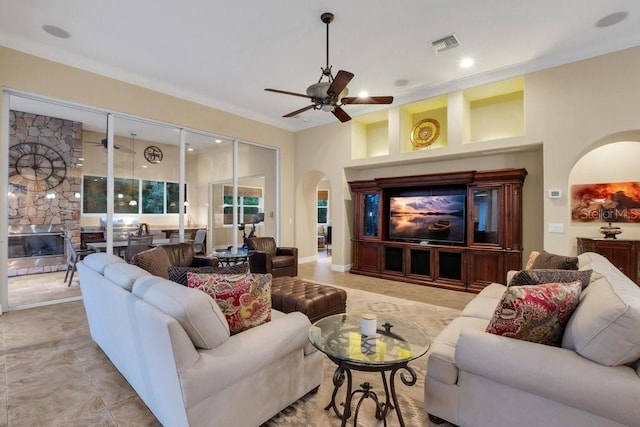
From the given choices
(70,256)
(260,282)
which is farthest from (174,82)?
(260,282)

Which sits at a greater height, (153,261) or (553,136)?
(553,136)

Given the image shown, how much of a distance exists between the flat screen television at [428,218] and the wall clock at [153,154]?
4.77 metres

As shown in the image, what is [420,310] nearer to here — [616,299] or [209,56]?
[616,299]

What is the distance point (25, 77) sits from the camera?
389 centimetres

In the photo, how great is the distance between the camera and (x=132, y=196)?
17.6ft

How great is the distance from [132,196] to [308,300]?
4.26 metres

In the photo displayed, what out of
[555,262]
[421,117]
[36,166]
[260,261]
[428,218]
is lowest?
[260,261]

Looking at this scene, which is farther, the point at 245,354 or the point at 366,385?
the point at 366,385

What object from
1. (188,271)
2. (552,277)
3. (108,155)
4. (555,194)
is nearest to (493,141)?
(555,194)

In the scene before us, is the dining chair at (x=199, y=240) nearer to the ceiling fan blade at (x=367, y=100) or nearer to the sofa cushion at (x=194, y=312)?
the ceiling fan blade at (x=367, y=100)

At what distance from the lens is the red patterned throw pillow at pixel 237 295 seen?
1742mm

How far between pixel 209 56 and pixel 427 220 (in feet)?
15.3

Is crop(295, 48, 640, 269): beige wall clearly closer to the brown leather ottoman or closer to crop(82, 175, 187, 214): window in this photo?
the brown leather ottoman

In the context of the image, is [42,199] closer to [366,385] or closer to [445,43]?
[366,385]
